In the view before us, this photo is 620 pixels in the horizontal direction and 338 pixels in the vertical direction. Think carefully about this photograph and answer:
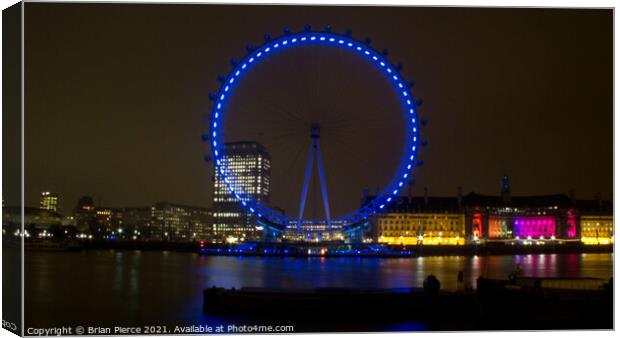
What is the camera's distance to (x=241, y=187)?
70.8ft

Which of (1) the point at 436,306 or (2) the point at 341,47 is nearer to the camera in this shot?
(1) the point at 436,306

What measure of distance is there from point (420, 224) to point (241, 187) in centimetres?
3478

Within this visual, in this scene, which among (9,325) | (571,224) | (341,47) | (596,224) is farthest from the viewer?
(571,224)

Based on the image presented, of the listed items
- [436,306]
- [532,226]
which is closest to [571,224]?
[532,226]

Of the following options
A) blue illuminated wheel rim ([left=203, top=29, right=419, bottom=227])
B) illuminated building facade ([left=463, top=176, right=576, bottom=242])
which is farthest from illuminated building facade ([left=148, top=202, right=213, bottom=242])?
blue illuminated wheel rim ([left=203, top=29, right=419, bottom=227])

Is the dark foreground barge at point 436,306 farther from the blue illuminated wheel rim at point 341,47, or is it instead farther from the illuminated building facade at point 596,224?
the illuminated building facade at point 596,224

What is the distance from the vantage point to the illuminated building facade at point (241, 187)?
2602 centimetres

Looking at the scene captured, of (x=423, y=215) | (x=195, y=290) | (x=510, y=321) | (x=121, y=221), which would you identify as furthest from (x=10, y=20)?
(x=121, y=221)

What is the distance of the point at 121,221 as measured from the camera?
67125mm

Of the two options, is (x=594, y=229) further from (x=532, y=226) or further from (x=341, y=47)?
(x=341, y=47)

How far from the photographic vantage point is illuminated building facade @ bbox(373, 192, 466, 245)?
5431cm

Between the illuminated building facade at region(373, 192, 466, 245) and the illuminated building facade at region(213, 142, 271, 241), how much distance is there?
34.8 ft

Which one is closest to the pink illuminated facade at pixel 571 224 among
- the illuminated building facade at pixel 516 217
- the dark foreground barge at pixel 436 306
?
the illuminated building facade at pixel 516 217

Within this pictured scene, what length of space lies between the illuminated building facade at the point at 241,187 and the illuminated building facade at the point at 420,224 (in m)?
10.6
